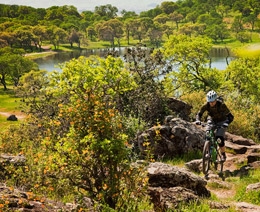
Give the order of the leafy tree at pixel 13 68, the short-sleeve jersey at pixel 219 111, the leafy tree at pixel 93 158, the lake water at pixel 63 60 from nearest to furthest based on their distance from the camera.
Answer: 1. the leafy tree at pixel 93 158
2. the short-sleeve jersey at pixel 219 111
3. the leafy tree at pixel 13 68
4. the lake water at pixel 63 60

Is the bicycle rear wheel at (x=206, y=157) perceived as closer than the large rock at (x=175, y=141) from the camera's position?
Yes

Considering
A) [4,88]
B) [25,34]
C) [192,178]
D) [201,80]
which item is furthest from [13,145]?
[25,34]

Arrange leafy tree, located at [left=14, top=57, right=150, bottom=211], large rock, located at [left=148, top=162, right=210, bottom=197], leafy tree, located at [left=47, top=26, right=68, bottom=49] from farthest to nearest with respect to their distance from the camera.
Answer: leafy tree, located at [left=47, top=26, right=68, bottom=49], large rock, located at [left=148, top=162, right=210, bottom=197], leafy tree, located at [left=14, top=57, right=150, bottom=211]

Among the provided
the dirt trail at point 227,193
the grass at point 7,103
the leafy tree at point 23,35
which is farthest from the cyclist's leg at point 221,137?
the leafy tree at point 23,35

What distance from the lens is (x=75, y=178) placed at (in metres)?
6.19

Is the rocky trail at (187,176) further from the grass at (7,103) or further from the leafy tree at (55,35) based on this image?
the leafy tree at (55,35)

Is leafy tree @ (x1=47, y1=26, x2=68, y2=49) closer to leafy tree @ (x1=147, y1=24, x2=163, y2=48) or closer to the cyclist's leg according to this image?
leafy tree @ (x1=147, y1=24, x2=163, y2=48)

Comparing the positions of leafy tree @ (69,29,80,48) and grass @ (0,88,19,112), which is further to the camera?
leafy tree @ (69,29,80,48)

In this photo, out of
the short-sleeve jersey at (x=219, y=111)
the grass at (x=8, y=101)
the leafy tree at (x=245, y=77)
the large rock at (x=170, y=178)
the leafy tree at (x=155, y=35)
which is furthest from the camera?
the leafy tree at (x=155, y=35)

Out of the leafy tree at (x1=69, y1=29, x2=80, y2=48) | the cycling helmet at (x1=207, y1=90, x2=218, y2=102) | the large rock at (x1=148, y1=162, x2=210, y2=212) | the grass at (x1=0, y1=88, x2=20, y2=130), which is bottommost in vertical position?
the grass at (x1=0, y1=88, x2=20, y2=130)

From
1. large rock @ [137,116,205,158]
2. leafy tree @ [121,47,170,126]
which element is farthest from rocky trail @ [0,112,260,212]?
leafy tree @ [121,47,170,126]

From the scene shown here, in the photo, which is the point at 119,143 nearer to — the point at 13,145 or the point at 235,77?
the point at 13,145

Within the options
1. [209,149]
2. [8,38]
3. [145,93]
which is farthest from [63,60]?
[209,149]

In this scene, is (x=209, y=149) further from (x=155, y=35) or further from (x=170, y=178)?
(x=155, y=35)
